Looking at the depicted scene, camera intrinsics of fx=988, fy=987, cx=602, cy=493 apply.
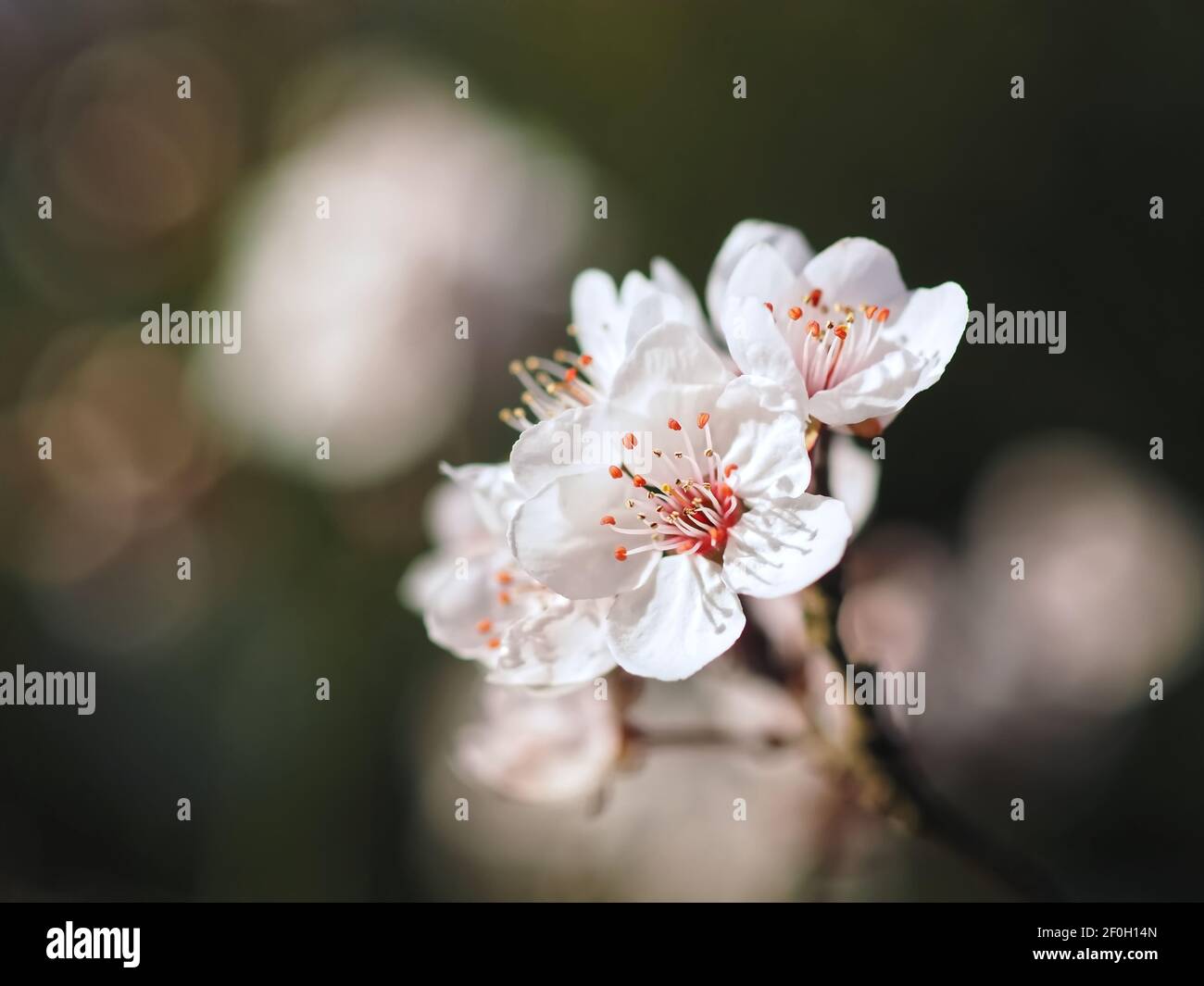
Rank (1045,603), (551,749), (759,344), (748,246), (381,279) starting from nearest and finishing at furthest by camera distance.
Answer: (759,344), (748,246), (551,749), (1045,603), (381,279)

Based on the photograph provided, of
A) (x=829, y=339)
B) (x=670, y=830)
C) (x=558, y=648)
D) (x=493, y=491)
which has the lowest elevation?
(x=670, y=830)

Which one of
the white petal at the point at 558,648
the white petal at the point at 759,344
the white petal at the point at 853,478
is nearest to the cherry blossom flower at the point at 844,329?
the white petal at the point at 759,344

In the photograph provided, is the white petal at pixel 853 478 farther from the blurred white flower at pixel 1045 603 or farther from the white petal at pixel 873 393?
the blurred white flower at pixel 1045 603

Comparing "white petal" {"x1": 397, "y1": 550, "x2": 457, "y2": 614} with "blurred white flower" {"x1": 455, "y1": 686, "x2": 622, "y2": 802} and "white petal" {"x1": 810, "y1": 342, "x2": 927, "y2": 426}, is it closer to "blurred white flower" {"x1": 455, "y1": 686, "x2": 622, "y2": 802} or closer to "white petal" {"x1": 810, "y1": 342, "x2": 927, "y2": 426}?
"blurred white flower" {"x1": 455, "y1": 686, "x2": 622, "y2": 802}

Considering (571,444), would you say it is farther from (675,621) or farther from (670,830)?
(670,830)

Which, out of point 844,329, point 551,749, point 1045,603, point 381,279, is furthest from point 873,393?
point 381,279

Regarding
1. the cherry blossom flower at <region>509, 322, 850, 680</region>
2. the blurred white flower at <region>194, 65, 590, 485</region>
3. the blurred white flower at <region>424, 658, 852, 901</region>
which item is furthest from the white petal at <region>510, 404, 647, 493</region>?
the blurred white flower at <region>194, 65, 590, 485</region>
